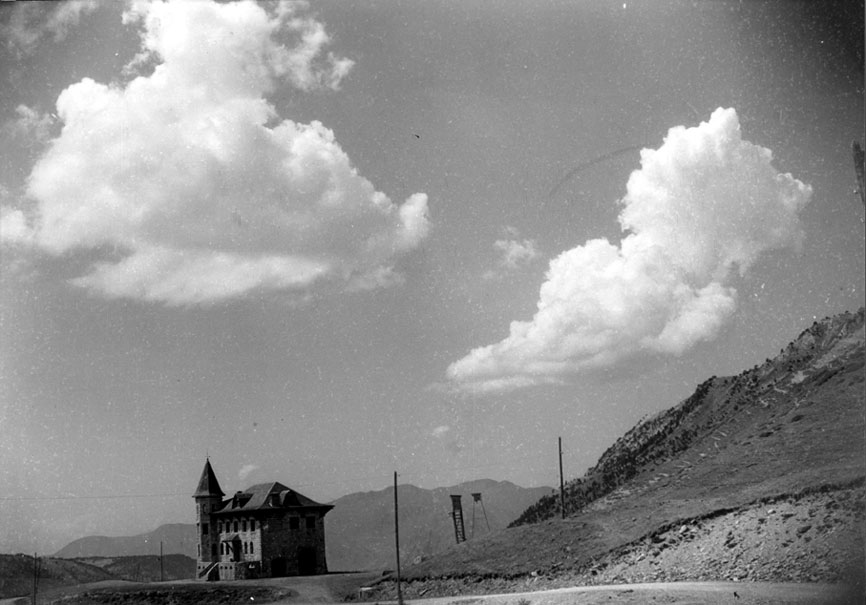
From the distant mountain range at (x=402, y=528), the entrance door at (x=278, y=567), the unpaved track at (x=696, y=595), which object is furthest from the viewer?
the distant mountain range at (x=402, y=528)

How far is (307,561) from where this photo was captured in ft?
168

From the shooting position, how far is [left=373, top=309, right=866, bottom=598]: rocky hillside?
30484 mm

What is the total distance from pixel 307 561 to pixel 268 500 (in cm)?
427

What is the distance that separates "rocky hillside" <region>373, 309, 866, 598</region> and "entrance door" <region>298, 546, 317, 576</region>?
12.1 m

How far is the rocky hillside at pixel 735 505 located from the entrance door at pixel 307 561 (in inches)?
477

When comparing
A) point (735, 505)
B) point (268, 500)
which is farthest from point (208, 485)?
point (735, 505)

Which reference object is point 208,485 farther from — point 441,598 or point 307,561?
point 441,598

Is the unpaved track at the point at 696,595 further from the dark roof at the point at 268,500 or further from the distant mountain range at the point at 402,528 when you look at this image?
the distant mountain range at the point at 402,528

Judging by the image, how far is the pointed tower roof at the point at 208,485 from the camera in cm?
5838

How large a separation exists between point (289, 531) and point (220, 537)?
5846mm

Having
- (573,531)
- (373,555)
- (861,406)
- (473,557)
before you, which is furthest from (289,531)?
(373,555)

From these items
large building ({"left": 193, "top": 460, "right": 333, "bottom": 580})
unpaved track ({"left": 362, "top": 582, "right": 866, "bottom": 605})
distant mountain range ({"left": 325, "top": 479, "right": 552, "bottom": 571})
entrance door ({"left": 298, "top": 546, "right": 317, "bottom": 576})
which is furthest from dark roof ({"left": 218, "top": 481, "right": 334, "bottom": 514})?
distant mountain range ({"left": 325, "top": 479, "right": 552, "bottom": 571})

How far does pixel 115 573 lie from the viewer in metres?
83.5

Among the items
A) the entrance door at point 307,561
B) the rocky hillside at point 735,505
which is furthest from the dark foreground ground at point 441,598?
the entrance door at point 307,561
